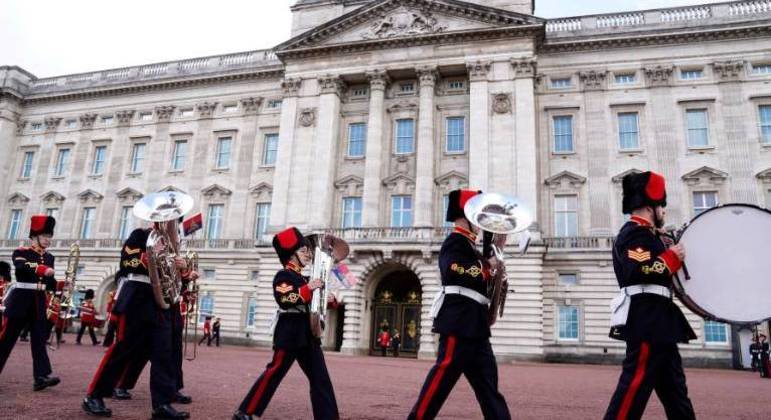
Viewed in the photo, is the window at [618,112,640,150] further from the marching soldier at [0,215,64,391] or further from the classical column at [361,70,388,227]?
the marching soldier at [0,215,64,391]

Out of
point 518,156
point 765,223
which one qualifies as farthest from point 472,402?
point 518,156

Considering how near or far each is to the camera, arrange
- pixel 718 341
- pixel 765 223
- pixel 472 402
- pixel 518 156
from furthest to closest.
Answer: pixel 518 156 < pixel 718 341 < pixel 472 402 < pixel 765 223

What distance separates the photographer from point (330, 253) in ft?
23.0

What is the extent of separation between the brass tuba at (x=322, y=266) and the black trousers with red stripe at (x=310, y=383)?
286 mm

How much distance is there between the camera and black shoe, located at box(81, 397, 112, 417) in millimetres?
6547

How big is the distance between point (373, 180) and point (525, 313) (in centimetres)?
1039

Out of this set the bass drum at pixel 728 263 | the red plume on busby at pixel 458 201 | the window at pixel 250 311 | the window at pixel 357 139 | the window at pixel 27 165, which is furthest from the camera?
the window at pixel 27 165

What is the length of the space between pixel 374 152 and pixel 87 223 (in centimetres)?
2108

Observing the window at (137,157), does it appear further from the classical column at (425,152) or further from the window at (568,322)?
the window at (568,322)

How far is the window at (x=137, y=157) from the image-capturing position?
39.3 meters

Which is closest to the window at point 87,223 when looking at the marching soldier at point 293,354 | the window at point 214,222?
the window at point 214,222

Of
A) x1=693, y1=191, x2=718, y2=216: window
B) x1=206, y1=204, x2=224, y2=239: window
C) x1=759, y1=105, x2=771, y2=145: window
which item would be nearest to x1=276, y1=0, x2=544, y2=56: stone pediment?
x1=206, y1=204, x2=224, y2=239: window

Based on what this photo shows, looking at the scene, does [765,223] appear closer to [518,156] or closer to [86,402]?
[86,402]

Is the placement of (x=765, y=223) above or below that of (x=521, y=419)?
above
